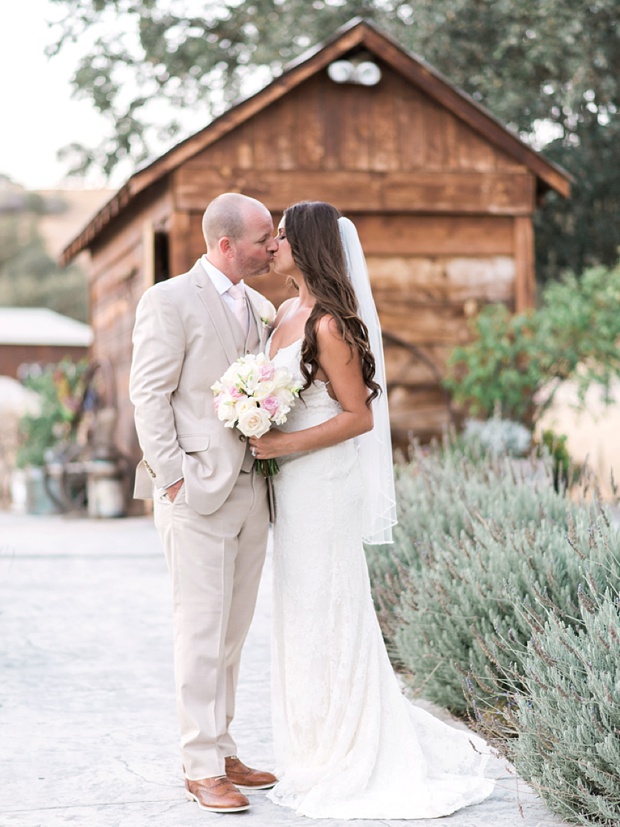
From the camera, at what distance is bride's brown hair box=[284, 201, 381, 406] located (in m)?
3.93

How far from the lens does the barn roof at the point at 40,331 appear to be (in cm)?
3172

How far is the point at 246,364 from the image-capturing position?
3.79m

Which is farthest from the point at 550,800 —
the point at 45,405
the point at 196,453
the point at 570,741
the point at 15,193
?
the point at 15,193

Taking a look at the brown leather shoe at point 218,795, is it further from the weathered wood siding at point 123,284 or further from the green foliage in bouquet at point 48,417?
the green foliage in bouquet at point 48,417

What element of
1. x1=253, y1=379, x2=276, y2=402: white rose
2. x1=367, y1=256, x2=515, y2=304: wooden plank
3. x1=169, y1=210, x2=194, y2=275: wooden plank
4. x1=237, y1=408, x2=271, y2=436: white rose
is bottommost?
x1=237, y1=408, x2=271, y2=436: white rose

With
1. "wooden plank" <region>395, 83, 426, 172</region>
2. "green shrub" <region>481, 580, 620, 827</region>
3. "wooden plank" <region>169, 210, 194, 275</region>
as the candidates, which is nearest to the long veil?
"green shrub" <region>481, 580, 620, 827</region>

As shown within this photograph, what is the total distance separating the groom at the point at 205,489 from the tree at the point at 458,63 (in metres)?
12.1

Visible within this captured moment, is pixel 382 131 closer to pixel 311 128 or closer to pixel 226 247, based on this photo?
pixel 311 128

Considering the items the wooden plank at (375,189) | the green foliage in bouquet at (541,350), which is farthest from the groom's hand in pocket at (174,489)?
the wooden plank at (375,189)

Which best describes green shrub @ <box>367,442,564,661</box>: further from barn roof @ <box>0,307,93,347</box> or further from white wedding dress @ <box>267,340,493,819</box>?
barn roof @ <box>0,307,93,347</box>

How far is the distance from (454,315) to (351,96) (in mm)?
2584

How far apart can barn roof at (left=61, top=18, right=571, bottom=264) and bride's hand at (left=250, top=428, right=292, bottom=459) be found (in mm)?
8063

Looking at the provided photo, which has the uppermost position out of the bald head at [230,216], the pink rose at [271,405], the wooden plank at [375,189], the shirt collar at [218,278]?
the wooden plank at [375,189]

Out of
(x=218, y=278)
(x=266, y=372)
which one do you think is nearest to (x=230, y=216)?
(x=218, y=278)
